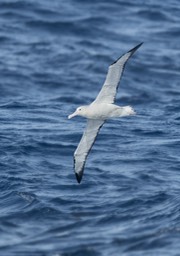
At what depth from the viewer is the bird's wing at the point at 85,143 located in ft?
61.5

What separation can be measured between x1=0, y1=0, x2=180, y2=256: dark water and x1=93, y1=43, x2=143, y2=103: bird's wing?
2361mm

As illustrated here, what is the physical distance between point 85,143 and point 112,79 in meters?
2.06

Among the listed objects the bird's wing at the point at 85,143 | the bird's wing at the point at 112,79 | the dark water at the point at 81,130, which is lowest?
the dark water at the point at 81,130

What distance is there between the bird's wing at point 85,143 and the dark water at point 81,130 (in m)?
0.60

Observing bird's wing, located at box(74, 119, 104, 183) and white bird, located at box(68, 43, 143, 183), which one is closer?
white bird, located at box(68, 43, 143, 183)

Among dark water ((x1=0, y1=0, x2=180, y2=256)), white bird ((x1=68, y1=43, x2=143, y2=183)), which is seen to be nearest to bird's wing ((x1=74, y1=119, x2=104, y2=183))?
white bird ((x1=68, y1=43, x2=143, y2=183))

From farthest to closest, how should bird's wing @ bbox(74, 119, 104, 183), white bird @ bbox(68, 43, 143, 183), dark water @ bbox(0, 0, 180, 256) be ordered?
bird's wing @ bbox(74, 119, 104, 183), white bird @ bbox(68, 43, 143, 183), dark water @ bbox(0, 0, 180, 256)

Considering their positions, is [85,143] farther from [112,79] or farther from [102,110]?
[112,79]

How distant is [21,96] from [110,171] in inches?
299

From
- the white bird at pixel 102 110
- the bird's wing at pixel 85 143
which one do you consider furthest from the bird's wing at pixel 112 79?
the bird's wing at pixel 85 143

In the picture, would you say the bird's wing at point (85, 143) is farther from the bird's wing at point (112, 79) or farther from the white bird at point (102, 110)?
the bird's wing at point (112, 79)

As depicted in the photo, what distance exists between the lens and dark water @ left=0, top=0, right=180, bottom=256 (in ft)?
55.5

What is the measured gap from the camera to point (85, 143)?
1891 cm

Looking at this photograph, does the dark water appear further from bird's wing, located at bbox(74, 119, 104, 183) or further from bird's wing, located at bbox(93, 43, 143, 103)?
bird's wing, located at bbox(93, 43, 143, 103)
